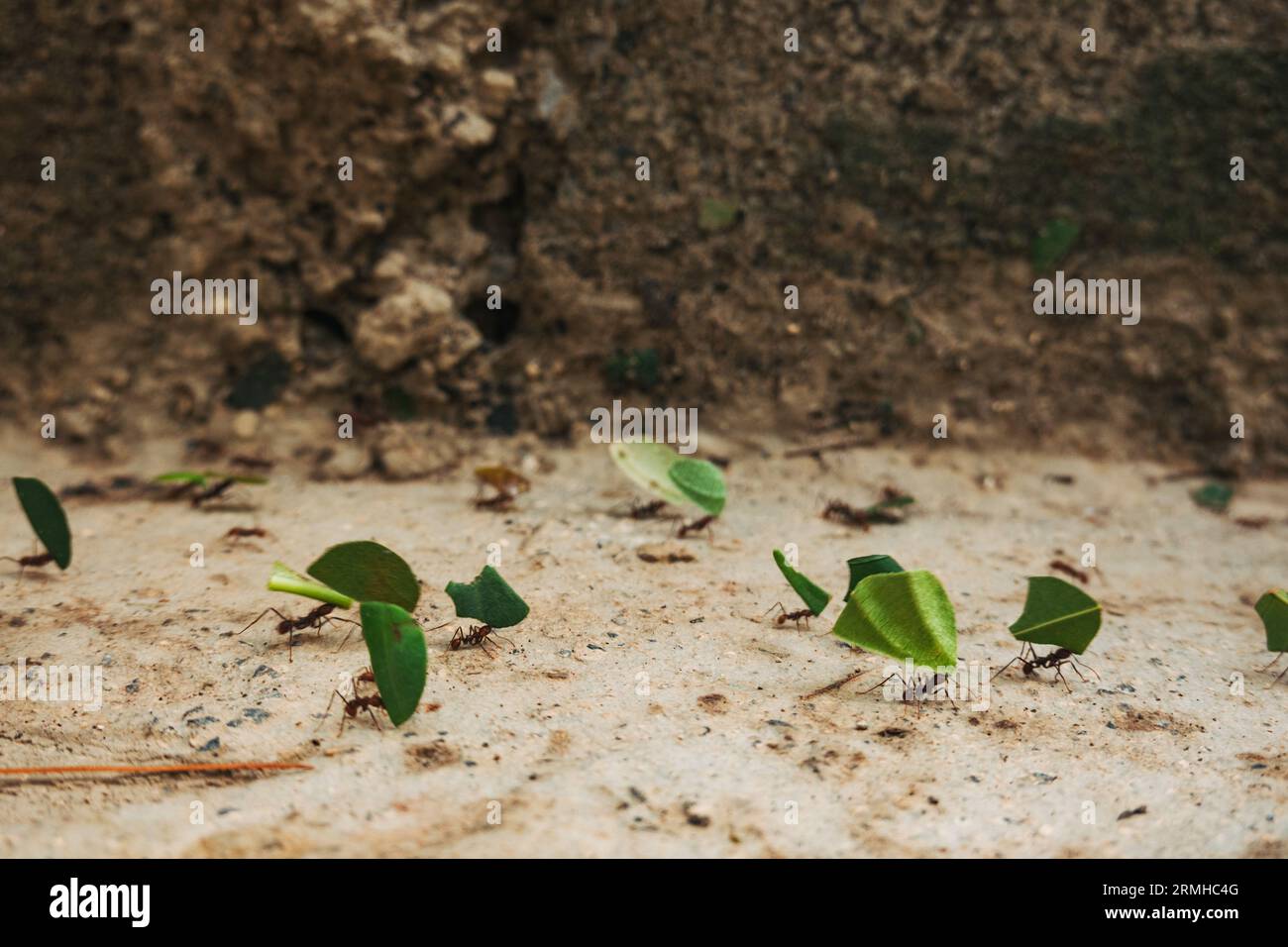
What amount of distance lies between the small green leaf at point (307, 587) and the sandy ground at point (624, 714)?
86 mm

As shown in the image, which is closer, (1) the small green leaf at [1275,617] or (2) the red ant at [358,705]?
(2) the red ant at [358,705]

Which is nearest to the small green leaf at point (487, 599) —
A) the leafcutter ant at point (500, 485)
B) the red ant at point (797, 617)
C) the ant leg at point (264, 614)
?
the ant leg at point (264, 614)

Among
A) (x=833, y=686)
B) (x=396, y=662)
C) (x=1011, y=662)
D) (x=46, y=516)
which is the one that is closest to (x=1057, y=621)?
(x=1011, y=662)

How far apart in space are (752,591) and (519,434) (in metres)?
1.21

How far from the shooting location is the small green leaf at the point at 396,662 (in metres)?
1.56

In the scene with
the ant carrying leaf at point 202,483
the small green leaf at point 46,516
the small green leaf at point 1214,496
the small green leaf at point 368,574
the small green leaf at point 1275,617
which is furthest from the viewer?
the small green leaf at point 1214,496

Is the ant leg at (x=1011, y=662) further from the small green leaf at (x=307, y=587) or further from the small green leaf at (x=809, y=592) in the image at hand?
the small green leaf at (x=307, y=587)

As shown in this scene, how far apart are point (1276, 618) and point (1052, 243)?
5.23 ft

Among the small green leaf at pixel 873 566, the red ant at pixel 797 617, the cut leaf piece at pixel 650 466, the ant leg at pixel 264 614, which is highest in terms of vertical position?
the cut leaf piece at pixel 650 466

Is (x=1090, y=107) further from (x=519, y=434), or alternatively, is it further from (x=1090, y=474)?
(x=519, y=434)

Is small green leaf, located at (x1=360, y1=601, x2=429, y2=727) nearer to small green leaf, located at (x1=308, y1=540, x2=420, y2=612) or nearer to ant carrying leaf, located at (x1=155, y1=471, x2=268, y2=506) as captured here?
small green leaf, located at (x1=308, y1=540, x2=420, y2=612)

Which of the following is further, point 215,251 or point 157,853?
point 215,251

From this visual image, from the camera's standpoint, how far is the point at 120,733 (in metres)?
1.57
